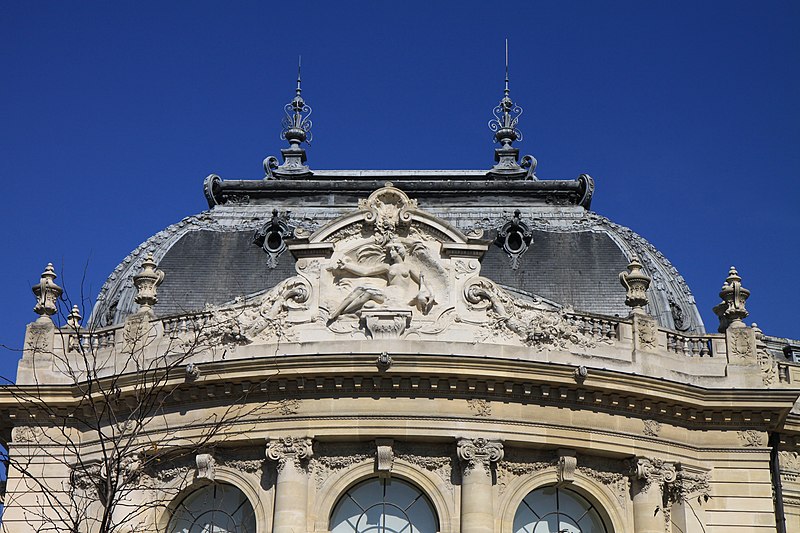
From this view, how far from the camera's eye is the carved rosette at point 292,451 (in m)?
31.0

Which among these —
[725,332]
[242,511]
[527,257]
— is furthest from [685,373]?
[242,511]

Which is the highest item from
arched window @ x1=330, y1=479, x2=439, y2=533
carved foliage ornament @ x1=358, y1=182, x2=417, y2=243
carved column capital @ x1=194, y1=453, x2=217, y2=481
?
carved foliage ornament @ x1=358, y1=182, x2=417, y2=243

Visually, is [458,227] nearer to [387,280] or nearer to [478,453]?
[387,280]

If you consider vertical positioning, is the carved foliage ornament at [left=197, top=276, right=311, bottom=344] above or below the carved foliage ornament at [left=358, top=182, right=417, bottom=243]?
below

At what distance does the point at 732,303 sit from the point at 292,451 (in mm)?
9796

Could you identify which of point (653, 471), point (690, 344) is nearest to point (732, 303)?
point (690, 344)

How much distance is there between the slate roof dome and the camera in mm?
35500

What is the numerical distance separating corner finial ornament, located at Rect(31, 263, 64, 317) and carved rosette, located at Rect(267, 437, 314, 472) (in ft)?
20.1

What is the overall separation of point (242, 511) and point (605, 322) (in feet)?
27.3

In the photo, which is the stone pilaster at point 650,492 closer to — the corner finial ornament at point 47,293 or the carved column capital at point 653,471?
the carved column capital at point 653,471

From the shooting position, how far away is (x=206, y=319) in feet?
106

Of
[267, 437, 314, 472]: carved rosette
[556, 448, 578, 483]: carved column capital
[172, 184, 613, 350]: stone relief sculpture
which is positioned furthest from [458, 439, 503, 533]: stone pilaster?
[267, 437, 314, 472]: carved rosette

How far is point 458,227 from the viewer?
122 ft

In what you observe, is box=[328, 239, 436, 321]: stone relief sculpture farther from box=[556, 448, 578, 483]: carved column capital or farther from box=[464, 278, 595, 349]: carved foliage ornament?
box=[556, 448, 578, 483]: carved column capital
